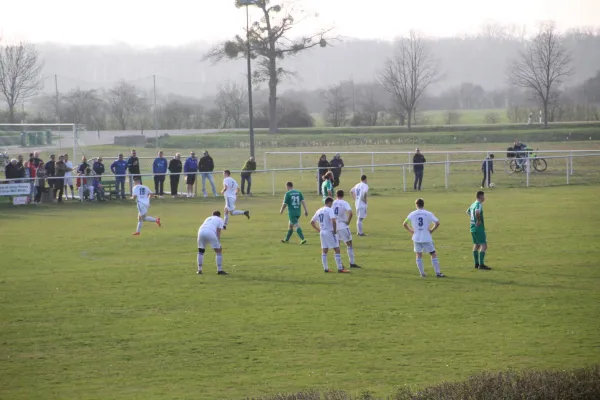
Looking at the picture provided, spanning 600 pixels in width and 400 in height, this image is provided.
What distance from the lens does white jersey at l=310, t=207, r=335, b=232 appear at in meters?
19.9

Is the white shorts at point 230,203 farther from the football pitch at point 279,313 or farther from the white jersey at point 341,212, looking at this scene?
the white jersey at point 341,212

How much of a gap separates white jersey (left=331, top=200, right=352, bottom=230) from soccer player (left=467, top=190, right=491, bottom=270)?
2.86m

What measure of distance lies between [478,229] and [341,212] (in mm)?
3173

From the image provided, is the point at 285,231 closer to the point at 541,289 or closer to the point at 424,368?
the point at 541,289

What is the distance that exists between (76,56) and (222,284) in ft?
602

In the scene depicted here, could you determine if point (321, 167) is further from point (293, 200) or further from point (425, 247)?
point (425, 247)

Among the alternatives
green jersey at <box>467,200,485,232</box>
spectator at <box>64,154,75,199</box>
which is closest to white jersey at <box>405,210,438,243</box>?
green jersey at <box>467,200,485,232</box>

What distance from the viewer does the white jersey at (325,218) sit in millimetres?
19891

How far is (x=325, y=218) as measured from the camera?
19938 mm

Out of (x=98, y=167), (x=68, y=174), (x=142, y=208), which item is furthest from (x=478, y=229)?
(x=68, y=174)

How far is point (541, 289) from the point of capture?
1789 centimetres

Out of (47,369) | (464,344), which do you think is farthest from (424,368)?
(47,369)

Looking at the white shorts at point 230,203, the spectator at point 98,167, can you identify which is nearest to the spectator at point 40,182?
the spectator at point 98,167

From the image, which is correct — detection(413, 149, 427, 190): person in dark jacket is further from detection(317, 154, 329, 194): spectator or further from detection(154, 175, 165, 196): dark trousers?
detection(154, 175, 165, 196): dark trousers
